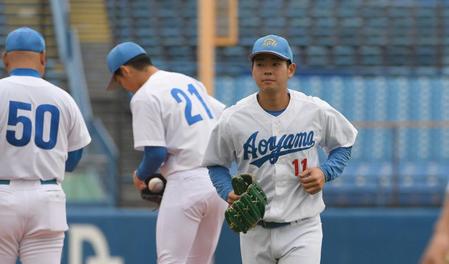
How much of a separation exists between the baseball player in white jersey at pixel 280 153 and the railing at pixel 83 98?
516 cm

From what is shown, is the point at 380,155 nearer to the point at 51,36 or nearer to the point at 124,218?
the point at 124,218

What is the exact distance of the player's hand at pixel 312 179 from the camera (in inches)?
218

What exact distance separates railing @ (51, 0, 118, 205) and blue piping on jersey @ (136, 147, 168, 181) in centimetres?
413

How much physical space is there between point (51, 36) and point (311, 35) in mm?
A: 3450

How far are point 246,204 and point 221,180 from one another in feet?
1.37

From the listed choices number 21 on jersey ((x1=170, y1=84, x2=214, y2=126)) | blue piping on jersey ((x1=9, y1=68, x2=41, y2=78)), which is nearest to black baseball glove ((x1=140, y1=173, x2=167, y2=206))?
number 21 on jersey ((x1=170, y1=84, x2=214, y2=126))

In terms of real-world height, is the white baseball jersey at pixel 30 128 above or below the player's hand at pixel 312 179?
above

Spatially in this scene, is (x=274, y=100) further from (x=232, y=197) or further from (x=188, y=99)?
(x=188, y=99)

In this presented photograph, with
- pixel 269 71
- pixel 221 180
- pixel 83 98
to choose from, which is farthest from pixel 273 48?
pixel 83 98

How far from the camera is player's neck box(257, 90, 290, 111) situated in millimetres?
5664

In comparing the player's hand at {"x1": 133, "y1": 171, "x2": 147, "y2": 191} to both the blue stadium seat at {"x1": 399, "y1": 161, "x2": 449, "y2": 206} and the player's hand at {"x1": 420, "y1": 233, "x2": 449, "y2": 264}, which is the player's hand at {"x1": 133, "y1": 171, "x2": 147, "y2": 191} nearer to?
the player's hand at {"x1": 420, "y1": 233, "x2": 449, "y2": 264}

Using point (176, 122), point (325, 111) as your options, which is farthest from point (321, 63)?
point (325, 111)

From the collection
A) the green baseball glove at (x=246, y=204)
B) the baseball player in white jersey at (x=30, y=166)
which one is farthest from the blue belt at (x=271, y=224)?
the baseball player in white jersey at (x=30, y=166)

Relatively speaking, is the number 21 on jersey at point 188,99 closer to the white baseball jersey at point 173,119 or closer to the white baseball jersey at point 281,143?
the white baseball jersey at point 173,119
